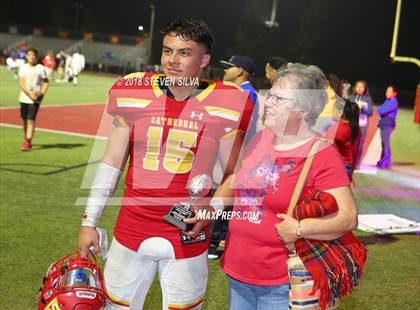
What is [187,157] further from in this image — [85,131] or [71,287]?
[85,131]

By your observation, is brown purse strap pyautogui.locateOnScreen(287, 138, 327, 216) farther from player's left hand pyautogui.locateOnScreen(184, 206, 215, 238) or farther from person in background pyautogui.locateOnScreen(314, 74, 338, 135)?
person in background pyautogui.locateOnScreen(314, 74, 338, 135)

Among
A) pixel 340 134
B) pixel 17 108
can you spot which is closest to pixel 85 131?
pixel 17 108

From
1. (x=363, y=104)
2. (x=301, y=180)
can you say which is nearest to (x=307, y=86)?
(x=301, y=180)

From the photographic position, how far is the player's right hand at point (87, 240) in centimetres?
333

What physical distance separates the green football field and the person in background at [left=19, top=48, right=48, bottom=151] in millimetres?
419

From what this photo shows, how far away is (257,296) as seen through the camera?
3.23 meters

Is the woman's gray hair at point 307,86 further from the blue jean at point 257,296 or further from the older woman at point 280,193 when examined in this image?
the blue jean at point 257,296

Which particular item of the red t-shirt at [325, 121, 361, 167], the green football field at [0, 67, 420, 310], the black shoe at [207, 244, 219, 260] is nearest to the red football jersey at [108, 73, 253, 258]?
the green football field at [0, 67, 420, 310]

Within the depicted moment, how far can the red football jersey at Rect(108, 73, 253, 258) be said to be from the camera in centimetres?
330

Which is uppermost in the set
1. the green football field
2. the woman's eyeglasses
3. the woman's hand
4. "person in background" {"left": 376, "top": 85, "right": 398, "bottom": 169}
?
the woman's eyeglasses

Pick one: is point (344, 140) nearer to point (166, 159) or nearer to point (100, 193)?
point (166, 159)

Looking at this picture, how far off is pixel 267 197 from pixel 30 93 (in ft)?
32.5

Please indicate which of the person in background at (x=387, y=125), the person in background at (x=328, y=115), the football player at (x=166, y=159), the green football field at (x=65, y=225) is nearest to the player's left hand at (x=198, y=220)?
the football player at (x=166, y=159)

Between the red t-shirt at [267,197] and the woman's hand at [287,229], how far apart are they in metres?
0.11
